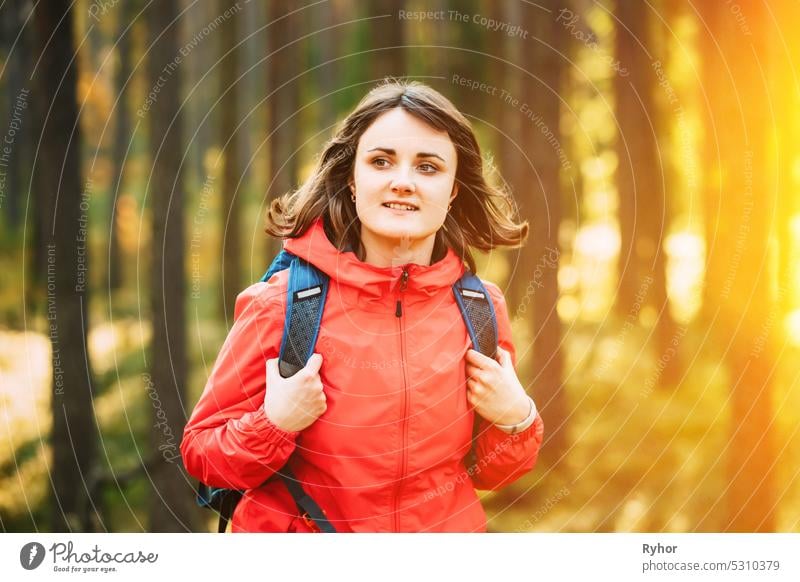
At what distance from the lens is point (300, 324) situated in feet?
6.75

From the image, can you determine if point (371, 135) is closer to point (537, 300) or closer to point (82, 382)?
point (82, 382)

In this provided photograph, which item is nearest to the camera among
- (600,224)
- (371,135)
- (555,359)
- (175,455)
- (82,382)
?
(371,135)

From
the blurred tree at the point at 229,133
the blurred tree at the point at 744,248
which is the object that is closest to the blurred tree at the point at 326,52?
the blurred tree at the point at 229,133

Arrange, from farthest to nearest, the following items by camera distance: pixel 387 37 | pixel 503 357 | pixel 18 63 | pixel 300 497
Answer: pixel 18 63
pixel 387 37
pixel 503 357
pixel 300 497

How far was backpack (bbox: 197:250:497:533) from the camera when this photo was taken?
205 cm

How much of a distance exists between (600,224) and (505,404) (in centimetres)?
313

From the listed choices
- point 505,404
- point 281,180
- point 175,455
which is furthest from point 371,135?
point 281,180

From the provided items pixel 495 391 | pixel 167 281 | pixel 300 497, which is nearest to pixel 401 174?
pixel 495 391

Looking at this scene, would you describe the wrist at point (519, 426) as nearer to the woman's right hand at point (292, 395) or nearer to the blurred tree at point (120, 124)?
the woman's right hand at point (292, 395)

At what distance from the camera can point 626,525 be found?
12.1ft

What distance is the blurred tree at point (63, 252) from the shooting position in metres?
3.36

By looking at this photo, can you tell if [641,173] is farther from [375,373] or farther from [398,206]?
[375,373]
